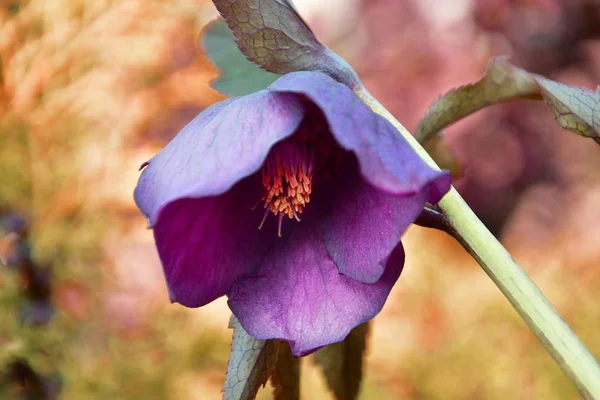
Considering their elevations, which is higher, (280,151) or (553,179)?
(280,151)

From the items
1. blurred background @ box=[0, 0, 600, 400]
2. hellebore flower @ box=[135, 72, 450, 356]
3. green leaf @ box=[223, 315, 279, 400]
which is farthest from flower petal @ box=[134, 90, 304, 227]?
blurred background @ box=[0, 0, 600, 400]

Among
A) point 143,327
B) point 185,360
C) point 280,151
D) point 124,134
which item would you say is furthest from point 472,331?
point 280,151

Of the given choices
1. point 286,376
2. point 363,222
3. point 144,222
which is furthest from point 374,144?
point 144,222

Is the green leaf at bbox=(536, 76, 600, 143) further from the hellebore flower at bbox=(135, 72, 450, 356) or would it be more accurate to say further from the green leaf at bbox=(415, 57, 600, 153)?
the hellebore flower at bbox=(135, 72, 450, 356)

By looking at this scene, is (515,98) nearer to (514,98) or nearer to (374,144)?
(514,98)

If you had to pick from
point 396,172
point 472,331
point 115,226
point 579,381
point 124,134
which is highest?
point 396,172

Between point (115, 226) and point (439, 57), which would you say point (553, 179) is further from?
point (115, 226)

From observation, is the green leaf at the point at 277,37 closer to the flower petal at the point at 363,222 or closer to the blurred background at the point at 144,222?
the flower petal at the point at 363,222
